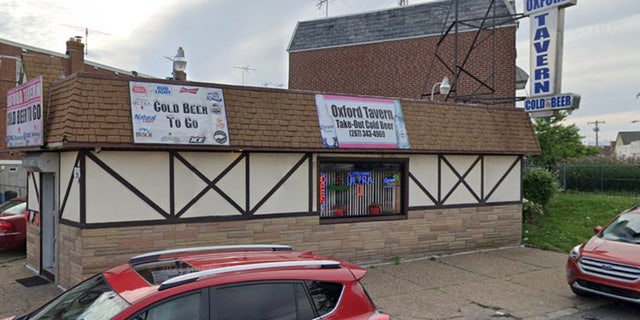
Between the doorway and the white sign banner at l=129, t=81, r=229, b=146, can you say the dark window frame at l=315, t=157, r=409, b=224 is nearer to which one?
the white sign banner at l=129, t=81, r=229, b=146

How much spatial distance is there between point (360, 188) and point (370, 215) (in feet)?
2.09

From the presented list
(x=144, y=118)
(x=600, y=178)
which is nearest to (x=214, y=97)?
(x=144, y=118)

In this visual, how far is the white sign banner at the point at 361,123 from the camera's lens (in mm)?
10055

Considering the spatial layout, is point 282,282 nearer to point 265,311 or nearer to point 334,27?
point 265,311

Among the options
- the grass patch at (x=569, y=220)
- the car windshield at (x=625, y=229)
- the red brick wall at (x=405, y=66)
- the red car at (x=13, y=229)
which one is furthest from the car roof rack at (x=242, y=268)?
the red brick wall at (x=405, y=66)

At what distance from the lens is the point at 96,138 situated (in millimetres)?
7648

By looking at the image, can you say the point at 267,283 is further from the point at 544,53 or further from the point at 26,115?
the point at 544,53

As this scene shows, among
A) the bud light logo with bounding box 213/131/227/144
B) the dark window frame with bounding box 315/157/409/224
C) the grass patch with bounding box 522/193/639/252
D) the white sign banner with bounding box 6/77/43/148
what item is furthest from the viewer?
the grass patch with bounding box 522/193/639/252

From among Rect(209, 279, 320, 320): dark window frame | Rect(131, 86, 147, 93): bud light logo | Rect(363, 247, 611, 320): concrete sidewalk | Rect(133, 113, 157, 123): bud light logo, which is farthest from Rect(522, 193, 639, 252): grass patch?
Rect(209, 279, 320, 320): dark window frame

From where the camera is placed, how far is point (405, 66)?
24.6 metres

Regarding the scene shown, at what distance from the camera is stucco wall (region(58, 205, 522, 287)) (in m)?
8.05

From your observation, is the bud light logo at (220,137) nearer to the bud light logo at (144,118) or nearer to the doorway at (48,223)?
the bud light logo at (144,118)

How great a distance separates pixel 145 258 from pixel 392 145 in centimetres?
706

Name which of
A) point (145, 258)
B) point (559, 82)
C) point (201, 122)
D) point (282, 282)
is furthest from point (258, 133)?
point (559, 82)
